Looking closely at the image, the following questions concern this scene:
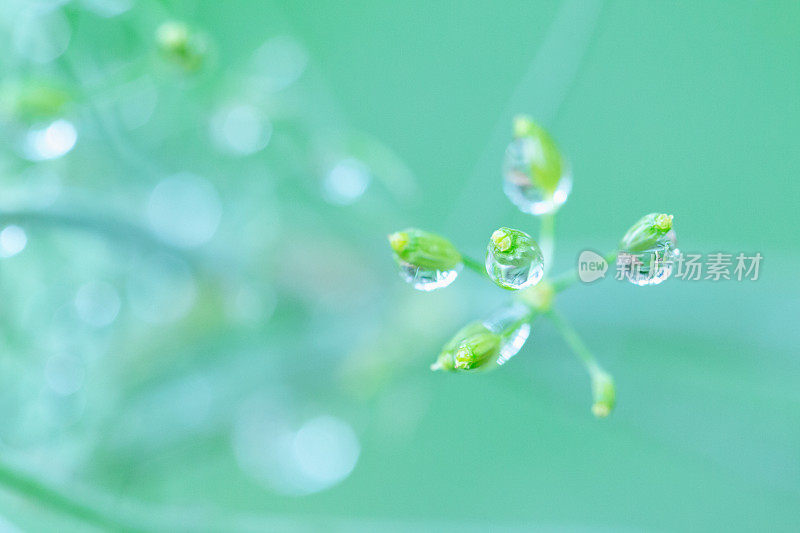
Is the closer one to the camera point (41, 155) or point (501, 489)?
point (41, 155)

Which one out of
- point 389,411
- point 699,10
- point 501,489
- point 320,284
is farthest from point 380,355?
point 699,10

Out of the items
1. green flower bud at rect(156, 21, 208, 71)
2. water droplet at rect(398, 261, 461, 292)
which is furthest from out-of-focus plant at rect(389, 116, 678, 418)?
green flower bud at rect(156, 21, 208, 71)

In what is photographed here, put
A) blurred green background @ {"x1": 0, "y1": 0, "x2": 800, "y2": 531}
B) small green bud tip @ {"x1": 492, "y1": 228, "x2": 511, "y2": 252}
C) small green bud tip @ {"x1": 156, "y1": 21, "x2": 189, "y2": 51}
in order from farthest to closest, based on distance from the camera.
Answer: blurred green background @ {"x1": 0, "y1": 0, "x2": 800, "y2": 531} → small green bud tip @ {"x1": 156, "y1": 21, "x2": 189, "y2": 51} → small green bud tip @ {"x1": 492, "y1": 228, "x2": 511, "y2": 252}

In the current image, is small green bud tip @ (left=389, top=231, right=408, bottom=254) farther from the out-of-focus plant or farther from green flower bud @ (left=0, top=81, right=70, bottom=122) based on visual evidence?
green flower bud @ (left=0, top=81, right=70, bottom=122)

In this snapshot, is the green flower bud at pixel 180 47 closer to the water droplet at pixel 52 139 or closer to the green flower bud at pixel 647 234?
the water droplet at pixel 52 139

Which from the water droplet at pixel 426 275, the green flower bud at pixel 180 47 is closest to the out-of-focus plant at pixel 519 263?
the water droplet at pixel 426 275

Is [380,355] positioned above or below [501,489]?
below

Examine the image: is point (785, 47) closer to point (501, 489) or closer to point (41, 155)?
point (501, 489)
